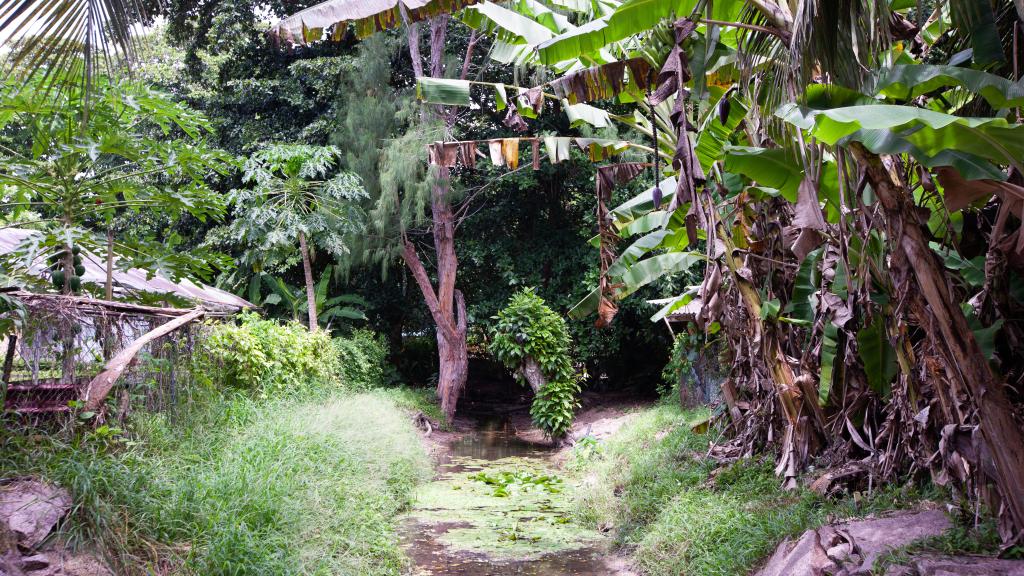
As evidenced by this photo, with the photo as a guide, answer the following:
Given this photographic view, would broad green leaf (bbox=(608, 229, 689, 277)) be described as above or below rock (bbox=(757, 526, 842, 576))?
above

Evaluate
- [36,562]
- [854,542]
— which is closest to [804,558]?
[854,542]

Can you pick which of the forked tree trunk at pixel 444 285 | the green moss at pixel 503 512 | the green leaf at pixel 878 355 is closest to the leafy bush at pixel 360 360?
the forked tree trunk at pixel 444 285

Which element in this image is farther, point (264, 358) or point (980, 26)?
point (264, 358)

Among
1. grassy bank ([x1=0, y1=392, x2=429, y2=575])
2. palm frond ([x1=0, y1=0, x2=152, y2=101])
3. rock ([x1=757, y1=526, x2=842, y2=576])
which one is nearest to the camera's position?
palm frond ([x1=0, y1=0, x2=152, y2=101])

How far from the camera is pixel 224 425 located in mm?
7637

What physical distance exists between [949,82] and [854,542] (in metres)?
2.66

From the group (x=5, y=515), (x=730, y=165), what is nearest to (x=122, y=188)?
(x=5, y=515)

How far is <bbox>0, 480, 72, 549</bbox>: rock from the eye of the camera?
4.07 meters

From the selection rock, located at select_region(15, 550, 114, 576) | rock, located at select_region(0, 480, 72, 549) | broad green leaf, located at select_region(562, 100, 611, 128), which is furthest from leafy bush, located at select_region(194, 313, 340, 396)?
broad green leaf, located at select_region(562, 100, 611, 128)

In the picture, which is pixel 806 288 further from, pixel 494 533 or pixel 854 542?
pixel 494 533

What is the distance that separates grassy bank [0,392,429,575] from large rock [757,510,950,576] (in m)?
3.24

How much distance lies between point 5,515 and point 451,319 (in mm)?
12945

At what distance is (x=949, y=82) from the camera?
360 cm

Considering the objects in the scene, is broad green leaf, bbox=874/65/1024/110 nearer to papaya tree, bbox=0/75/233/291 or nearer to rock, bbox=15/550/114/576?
rock, bbox=15/550/114/576
